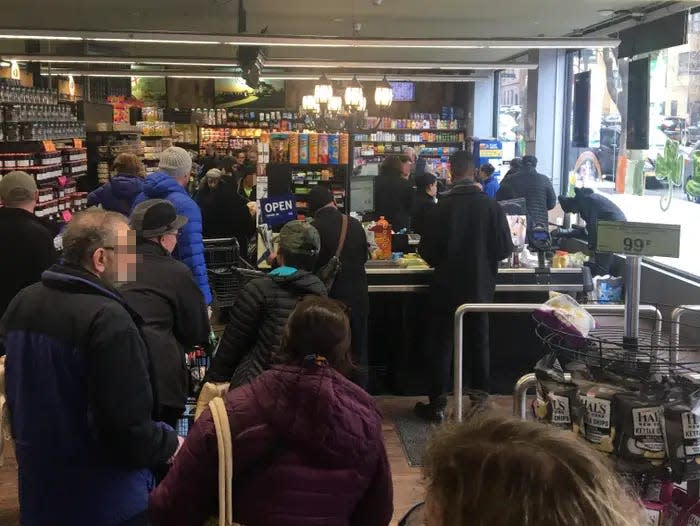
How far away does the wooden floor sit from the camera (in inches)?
162

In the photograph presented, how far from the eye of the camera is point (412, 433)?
→ 5.29m

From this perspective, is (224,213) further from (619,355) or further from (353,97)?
(619,355)

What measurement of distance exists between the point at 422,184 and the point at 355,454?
5617mm

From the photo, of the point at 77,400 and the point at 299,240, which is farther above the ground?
the point at 299,240

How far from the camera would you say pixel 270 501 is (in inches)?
79.5

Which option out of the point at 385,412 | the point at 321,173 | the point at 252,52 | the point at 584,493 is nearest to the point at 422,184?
the point at 321,173

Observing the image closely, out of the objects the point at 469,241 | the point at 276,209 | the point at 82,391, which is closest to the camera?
the point at 82,391

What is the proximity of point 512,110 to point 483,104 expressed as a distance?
4.42 feet

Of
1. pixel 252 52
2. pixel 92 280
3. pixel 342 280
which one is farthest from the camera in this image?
pixel 252 52

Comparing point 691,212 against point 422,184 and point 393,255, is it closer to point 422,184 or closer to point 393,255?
point 422,184

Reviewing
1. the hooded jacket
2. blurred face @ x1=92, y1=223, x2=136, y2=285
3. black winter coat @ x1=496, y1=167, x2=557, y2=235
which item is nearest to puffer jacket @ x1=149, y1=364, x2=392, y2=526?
the hooded jacket

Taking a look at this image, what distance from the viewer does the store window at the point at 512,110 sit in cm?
1473

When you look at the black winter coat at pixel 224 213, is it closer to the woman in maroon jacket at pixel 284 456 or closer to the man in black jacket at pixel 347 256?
the man in black jacket at pixel 347 256

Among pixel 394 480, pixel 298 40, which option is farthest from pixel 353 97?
pixel 394 480
